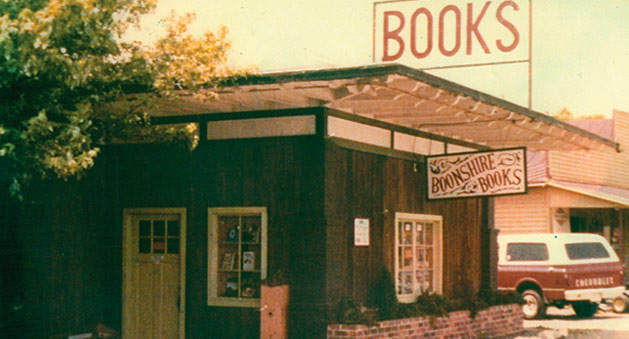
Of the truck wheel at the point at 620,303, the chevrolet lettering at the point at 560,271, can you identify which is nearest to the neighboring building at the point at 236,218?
the chevrolet lettering at the point at 560,271

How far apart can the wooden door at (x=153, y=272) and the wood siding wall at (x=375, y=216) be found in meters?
2.45

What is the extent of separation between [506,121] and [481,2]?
2.22 metres

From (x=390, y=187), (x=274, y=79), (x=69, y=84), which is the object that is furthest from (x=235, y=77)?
(x=390, y=187)

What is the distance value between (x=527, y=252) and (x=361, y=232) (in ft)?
29.3

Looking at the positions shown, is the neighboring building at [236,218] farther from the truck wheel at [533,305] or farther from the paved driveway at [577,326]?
the truck wheel at [533,305]

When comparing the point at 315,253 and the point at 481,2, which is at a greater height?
the point at 481,2

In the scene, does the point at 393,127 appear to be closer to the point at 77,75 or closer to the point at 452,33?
the point at 452,33

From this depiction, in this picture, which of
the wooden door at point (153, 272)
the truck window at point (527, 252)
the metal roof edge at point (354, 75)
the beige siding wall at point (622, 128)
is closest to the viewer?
the metal roof edge at point (354, 75)

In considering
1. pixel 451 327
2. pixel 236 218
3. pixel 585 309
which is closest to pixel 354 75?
pixel 236 218

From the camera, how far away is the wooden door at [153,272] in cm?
1362

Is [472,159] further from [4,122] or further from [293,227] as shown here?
[4,122]

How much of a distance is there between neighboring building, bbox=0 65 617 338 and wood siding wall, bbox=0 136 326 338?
19 millimetres

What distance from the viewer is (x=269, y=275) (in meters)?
12.6

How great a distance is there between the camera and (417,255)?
15.2 m
